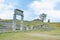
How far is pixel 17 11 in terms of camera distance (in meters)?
38.9

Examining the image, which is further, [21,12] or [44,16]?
[44,16]

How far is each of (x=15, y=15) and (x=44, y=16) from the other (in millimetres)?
72930

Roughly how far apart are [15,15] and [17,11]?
5.39ft

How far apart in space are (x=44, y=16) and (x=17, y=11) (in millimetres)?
71702

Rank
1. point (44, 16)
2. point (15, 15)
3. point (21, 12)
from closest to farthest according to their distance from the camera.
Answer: point (15, 15), point (21, 12), point (44, 16)

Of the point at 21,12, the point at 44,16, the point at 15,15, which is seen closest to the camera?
the point at 15,15

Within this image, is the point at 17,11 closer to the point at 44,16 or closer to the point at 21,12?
the point at 21,12

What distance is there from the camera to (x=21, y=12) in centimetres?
4116

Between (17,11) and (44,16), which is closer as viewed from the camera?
(17,11)

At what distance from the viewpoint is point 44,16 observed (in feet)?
358

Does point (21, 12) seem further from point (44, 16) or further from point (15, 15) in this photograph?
point (44, 16)

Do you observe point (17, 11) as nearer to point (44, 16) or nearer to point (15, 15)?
point (15, 15)

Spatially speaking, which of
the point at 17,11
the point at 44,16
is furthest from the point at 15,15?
the point at 44,16

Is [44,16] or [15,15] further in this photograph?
[44,16]
